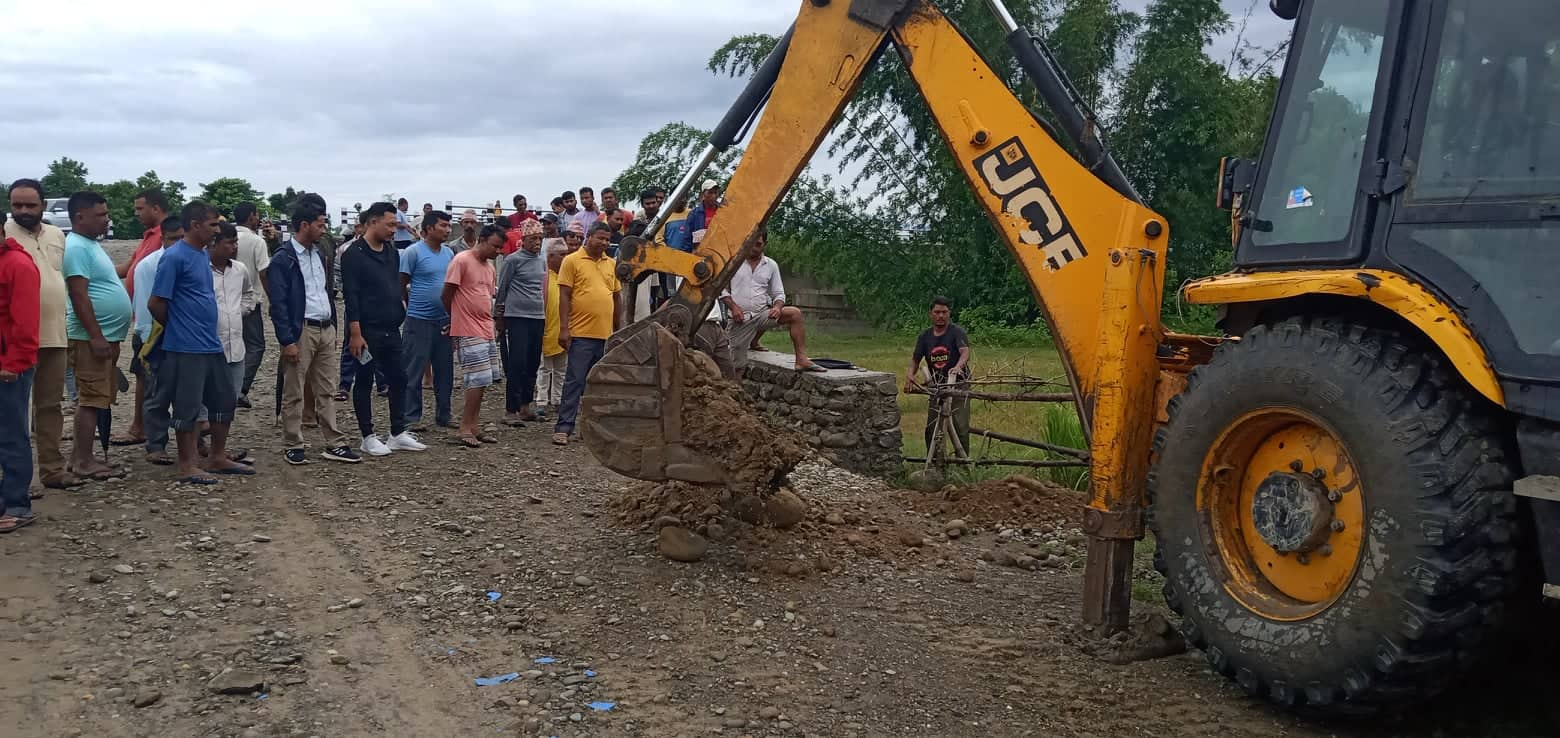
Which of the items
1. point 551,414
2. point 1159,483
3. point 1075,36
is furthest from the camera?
point 1075,36

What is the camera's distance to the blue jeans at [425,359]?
9094mm

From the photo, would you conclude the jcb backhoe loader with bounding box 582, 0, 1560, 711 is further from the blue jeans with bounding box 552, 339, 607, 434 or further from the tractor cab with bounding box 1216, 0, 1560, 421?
the blue jeans with bounding box 552, 339, 607, 434

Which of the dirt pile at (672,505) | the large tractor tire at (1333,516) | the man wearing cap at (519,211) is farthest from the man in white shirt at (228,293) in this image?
the man wearing cap at (519,211)

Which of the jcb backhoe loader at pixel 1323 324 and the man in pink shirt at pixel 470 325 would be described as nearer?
the jcb backhoe loader at pixel 1323 324

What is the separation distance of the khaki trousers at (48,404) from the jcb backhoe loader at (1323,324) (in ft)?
14.6

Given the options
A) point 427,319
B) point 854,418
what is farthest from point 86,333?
point 854,418

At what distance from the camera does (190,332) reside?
23.5ft

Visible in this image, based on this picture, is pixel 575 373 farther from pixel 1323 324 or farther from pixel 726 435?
pixel 1323 324

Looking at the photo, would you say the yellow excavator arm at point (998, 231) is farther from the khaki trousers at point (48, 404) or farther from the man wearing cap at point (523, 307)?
the man wearing cap at point (523, 307)

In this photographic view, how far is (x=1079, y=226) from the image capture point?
4.88m

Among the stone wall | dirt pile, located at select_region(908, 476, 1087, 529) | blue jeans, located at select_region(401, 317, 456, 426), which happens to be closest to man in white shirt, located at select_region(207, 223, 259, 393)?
blue jeans, located at select_region(401, 317, 456, 426)

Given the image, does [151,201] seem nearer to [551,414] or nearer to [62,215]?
[551,414]

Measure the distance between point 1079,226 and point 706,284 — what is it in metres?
1.80

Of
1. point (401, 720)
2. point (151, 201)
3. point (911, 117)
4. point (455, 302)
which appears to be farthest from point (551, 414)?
point (911, 117)
